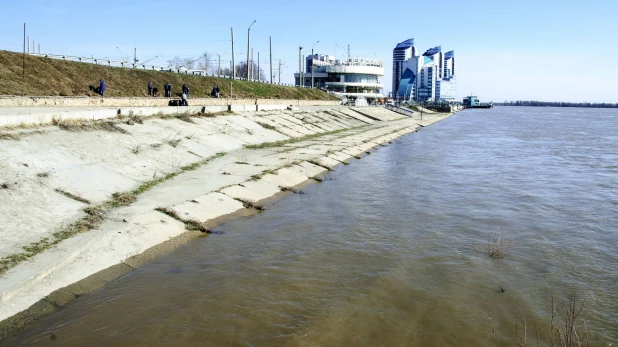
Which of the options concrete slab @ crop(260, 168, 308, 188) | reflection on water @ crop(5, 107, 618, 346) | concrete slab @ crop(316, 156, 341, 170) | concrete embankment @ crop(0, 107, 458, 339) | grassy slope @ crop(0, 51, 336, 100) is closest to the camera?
reflection on water @ crop(5, 107, 618, 346)

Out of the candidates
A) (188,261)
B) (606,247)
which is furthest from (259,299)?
(606,247)

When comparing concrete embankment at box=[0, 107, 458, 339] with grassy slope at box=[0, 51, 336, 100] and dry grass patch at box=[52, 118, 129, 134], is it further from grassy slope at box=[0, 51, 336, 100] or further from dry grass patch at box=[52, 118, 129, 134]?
grassy slope at box=[0, 51, 336, 100]

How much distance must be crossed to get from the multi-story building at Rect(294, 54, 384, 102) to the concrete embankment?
98.1m

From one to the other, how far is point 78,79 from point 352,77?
88.7 m

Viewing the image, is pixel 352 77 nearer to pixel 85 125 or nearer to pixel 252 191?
pixel 85 125

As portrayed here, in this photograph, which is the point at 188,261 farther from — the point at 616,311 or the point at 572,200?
the point at 572,200

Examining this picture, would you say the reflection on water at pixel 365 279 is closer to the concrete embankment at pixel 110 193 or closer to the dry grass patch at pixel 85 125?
the concrete embankment at pixel 110 193

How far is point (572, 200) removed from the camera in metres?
16.5

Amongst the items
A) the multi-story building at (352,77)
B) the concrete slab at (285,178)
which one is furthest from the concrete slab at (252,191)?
the multi-story building at (352,77)

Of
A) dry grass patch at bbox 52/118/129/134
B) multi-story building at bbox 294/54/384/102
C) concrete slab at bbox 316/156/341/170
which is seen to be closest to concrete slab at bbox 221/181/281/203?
concrete slab at bbox 316/156/341/170

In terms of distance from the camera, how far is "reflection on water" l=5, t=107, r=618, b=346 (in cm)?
698

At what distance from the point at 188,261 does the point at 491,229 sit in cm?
751

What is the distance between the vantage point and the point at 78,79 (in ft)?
136

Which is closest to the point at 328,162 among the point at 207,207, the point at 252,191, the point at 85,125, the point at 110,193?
the point at 252,191
